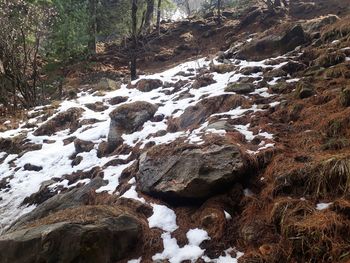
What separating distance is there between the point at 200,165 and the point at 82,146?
4649mm

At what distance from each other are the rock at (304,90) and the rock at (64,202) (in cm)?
438

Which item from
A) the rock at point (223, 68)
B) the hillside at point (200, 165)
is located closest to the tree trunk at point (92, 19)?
the hillside at point (200, 165)

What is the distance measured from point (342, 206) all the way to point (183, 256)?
77.2 inches

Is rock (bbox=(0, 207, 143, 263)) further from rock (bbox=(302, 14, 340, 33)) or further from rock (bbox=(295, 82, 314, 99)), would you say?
rock (bbox=(302, 14, 340, 33))

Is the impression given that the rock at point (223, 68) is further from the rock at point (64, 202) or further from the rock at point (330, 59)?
the rock at point (64, 202)

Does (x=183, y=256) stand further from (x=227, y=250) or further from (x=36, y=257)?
(x=36, y=257)

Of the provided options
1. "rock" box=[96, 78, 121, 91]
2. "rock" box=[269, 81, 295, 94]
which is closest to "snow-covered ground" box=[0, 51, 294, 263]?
"rock" box=[269, 81, 295, 94]

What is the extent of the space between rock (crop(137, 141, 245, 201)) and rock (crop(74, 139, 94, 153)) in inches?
119

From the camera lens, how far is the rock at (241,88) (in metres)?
8.65

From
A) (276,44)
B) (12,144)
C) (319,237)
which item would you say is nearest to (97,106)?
(12,144)

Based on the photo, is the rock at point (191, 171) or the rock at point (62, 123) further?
the rock at point (62, 123)

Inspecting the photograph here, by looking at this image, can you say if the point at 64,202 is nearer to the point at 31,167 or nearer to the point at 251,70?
the point at 31,167

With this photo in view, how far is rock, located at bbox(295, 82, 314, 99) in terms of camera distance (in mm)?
7438

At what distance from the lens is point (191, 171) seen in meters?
5.60
